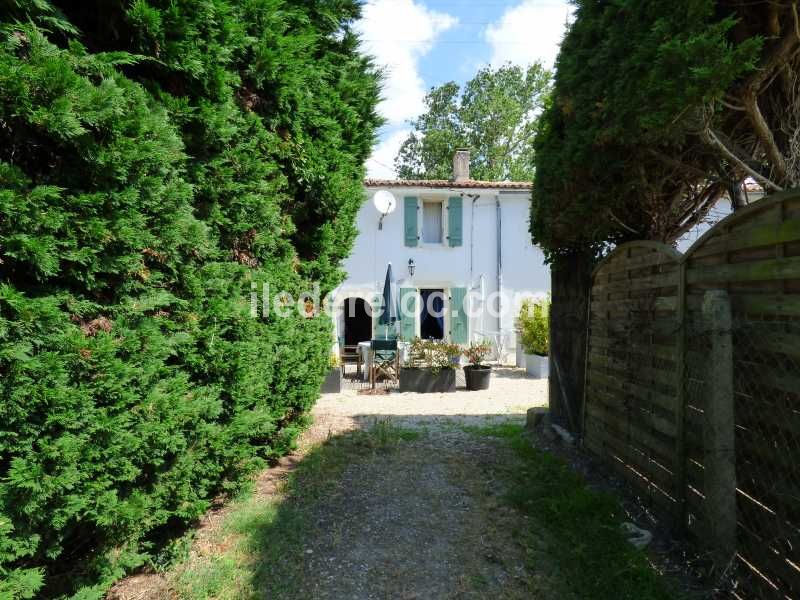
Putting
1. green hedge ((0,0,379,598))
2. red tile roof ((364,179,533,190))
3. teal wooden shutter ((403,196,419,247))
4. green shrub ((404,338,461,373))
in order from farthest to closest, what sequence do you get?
teal wooden shutter ((403,196,419,247))
red tile roof ((364,179,533,190))
green shrub ((404,338,461,373))
green hedge ((0,0,379,598))

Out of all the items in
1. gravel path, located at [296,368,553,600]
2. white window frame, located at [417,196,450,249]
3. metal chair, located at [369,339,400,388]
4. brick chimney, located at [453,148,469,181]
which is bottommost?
gravel path, located at [296,368,553,600]

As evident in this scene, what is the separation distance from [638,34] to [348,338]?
12.7 m

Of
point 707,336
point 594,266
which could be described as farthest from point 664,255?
point 594,266

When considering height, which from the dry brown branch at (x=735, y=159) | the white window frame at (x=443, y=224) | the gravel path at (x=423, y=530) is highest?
the white window frame at (x=443, y=224)

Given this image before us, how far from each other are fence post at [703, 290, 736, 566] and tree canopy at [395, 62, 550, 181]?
75.3ft

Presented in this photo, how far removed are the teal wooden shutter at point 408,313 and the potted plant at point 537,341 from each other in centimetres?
308

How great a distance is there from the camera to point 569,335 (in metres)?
5.23

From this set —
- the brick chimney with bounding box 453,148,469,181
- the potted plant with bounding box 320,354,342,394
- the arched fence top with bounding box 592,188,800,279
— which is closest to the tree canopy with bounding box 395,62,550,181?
the brick chimney with bounding box 453,148,469,181

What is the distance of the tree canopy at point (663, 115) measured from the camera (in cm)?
248

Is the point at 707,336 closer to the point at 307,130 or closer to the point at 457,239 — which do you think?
the point at 307,130

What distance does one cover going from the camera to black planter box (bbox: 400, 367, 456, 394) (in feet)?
28.8

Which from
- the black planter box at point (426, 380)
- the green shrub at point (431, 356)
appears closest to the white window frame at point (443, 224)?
the green shrub at point (431, 356)

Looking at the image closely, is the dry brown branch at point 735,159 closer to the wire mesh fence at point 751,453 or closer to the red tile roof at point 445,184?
the wire mesh fence at point 751,453

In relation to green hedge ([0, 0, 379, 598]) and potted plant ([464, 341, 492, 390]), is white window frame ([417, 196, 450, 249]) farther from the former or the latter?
green hedge ([0, 0, 379, 598])
